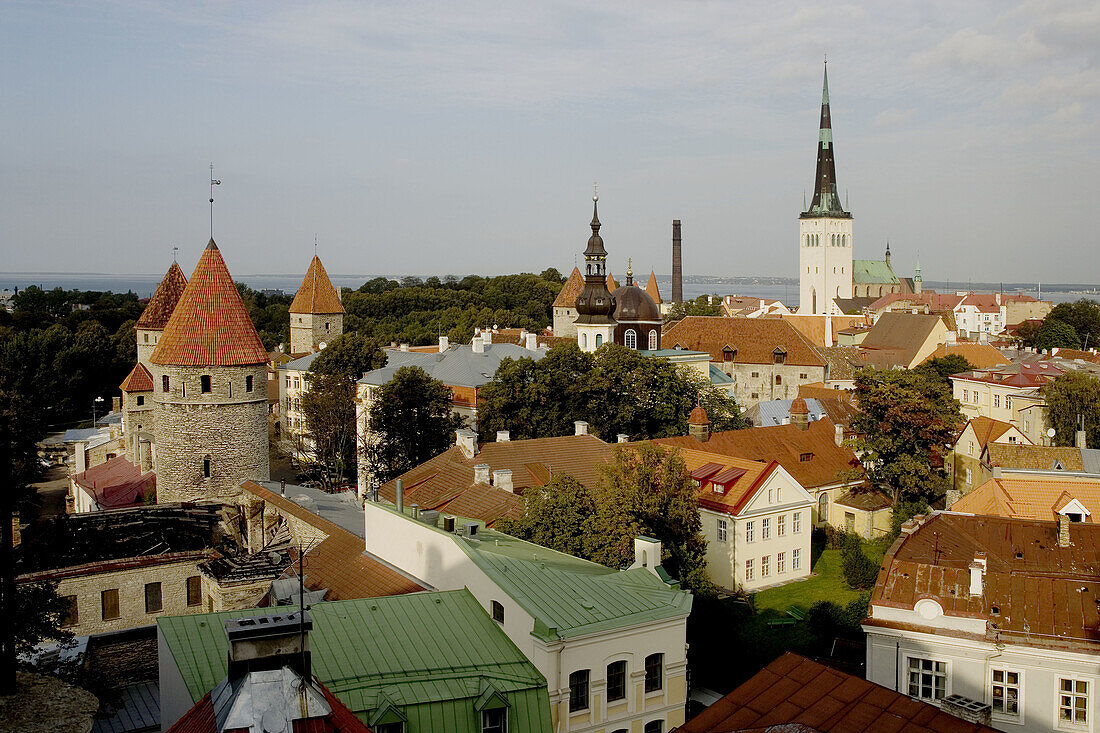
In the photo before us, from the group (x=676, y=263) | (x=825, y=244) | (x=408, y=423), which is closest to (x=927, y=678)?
(x=408, y=423)

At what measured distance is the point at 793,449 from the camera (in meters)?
38.4

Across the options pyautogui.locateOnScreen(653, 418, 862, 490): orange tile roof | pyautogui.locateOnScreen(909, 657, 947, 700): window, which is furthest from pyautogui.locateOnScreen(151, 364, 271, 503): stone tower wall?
pyautogui.locateOnScreen(909, 657, 947, 700): window

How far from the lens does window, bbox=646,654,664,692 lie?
48.0 feet

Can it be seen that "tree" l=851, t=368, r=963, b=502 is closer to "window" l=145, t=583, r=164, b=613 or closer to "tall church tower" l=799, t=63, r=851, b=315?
"window" l=145, t=583, r=164, b=613

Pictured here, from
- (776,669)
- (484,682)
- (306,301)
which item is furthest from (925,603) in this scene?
(306,301)

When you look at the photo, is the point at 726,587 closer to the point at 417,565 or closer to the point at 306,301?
the point at 417,565

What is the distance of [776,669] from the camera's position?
12.1 meters

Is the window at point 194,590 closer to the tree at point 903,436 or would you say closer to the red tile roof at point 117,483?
the red tile roof at point 117,483

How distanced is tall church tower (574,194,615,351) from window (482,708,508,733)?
3960 centimetres

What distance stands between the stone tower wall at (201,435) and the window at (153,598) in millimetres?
6288

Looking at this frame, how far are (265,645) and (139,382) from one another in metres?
37.7

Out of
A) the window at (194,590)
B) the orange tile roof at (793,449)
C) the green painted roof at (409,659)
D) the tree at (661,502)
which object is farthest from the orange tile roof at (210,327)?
the green painted roof at (409,659)

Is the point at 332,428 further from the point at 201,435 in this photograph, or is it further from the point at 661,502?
the point at 661,502

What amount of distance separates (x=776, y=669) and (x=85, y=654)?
14.5m
